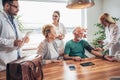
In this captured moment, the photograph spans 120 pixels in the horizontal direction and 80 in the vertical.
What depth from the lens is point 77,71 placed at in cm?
197

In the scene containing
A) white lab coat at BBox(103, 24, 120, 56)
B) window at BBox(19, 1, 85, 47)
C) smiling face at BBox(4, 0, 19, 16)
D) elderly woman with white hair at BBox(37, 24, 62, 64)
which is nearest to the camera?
smiling face at BBox(4, 0, 19, 16)

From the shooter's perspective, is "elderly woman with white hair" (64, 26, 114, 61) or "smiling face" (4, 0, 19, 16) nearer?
"smiling face" (4, 0, 19, 16)

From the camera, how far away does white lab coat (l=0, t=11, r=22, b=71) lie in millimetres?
2027

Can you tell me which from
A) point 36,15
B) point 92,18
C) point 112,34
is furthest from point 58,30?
point 92,18

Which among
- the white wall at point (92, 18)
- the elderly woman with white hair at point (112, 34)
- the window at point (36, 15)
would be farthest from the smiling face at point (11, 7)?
the white wall at point (92, 18)

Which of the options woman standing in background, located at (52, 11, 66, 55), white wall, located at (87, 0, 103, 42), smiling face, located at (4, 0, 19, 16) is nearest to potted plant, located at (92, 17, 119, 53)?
white wall, located at (87, 0, 103, 42)

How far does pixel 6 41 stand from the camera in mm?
2004

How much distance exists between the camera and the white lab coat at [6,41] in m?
2.03

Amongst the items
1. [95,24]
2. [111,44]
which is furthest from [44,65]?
[95,24]

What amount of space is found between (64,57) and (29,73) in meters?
1.46

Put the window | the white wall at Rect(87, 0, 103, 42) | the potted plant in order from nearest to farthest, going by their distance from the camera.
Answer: the window
the potted plant
the white wall at Rect(87, 0, 103, 42)

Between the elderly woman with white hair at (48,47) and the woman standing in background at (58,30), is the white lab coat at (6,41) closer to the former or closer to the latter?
the elderly woman with white hair at (48,47)

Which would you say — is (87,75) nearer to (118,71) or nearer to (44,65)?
(118,71)

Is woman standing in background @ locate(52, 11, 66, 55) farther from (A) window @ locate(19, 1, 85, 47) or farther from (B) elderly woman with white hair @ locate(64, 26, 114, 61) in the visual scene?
(A) window @ locate(19, 1, 85, 47)
